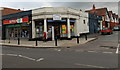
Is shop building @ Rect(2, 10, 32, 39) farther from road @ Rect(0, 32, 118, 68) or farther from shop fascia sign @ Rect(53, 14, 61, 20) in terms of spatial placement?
road @ Rect(0, 32, 118, 68)

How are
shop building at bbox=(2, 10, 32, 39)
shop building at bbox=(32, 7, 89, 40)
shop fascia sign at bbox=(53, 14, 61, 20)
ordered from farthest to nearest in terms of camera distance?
shop building at bbox=(2, 10, 32, 39)
shop building at bbox=(32, 7, 89, 40)
shop fascia sign at bbox=(53, 14, 61, 20)

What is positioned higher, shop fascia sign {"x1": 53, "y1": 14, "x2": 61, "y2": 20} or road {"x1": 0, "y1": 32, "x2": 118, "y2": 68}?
shop fascia sign {"x1": 53, "y1": 14, "x2": 61, "y2": 20}

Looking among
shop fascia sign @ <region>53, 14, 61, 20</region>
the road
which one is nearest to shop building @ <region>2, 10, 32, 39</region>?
shop fascia sign @ <region>53, 14, 61, 20</region>

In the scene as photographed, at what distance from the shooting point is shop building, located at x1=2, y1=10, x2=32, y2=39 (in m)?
22.8

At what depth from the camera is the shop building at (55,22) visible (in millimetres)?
20422

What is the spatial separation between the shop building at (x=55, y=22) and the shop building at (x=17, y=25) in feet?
5.14

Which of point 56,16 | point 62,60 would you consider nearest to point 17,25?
point 56,16

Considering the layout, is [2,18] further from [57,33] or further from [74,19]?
[74,19]

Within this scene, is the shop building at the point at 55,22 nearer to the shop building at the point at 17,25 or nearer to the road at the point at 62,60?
the shop building at the point at 17,25

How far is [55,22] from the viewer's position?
2134cm

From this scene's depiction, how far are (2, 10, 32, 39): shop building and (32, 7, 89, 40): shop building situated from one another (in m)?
1.57

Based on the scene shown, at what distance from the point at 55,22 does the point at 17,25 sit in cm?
828

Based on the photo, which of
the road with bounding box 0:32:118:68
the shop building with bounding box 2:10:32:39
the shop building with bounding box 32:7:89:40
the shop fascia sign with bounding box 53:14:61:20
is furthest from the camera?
the shop building with bounding box 2:10:32:39

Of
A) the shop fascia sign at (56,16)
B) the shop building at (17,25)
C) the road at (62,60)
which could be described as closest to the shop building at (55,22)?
the shop fascia sign at (56,16)
